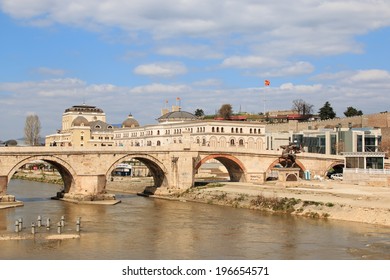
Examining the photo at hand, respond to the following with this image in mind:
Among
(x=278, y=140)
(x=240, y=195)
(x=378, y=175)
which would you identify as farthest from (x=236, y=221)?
(x=278, y=140)

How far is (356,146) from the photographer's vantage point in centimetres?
10081

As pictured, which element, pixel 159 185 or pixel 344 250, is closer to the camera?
pixel 344 250

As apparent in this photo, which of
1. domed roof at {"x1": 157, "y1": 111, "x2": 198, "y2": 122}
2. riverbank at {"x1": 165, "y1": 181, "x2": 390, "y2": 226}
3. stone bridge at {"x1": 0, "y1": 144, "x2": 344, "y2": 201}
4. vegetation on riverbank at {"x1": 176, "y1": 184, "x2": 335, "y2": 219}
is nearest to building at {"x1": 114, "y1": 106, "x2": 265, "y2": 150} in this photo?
domed roof at {"x1": 157, "y1": 111, "x2": 198, "y2": 122}

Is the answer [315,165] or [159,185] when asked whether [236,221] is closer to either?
[159,185]

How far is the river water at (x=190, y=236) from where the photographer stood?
34750 millimetres

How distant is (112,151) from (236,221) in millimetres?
23832

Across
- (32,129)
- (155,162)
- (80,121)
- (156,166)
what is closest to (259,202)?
(155,162)

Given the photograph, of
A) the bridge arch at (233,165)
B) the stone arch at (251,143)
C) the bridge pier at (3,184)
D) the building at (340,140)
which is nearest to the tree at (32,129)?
the stone arch at (251,143)

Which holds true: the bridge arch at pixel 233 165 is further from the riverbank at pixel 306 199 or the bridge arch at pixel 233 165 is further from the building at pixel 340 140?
the building at pixel 340 140

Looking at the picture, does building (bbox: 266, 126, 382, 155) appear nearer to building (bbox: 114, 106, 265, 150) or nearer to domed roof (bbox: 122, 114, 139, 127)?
building (bbox: 114, 106, 265, 150)

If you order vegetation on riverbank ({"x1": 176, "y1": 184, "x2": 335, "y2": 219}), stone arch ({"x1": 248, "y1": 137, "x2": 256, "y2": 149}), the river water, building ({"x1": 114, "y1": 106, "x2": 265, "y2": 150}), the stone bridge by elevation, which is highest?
building ({"x1": 114, "y1": 106, "x2": 265, "y2": 150})

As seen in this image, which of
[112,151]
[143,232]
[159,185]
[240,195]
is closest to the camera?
[143,232]

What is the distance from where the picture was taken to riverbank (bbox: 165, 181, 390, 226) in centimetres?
4906

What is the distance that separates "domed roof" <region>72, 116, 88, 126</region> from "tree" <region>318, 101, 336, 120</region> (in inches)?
2495
